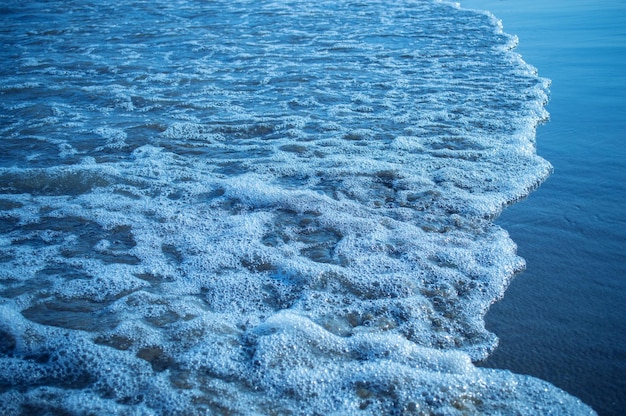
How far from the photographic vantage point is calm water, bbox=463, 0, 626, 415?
2.23 m

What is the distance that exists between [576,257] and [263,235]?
1.91 m

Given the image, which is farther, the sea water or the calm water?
the calm water

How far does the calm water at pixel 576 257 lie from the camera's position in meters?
2.23

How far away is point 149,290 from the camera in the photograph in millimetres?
2750

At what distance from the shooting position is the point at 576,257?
2951 mm

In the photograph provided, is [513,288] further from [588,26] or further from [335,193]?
[588,26]

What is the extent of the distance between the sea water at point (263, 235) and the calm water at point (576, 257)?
0.12 meters

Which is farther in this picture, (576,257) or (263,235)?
(263,235)

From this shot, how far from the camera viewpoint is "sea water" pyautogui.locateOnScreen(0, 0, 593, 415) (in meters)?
2.12

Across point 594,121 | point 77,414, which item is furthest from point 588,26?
point 77,414

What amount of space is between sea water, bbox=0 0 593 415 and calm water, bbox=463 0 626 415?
0.12m

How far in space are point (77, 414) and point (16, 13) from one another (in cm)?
1306

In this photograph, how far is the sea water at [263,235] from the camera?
2.12 m

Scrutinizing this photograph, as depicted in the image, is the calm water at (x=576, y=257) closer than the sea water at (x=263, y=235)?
No
